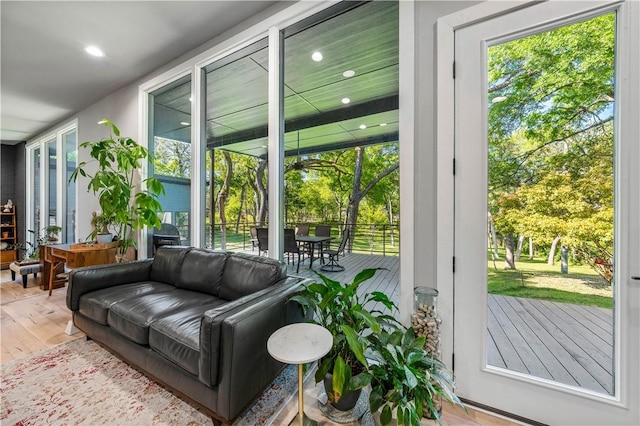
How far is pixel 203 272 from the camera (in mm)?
2373

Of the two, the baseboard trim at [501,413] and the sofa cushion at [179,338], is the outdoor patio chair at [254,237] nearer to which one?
the sofa cushion at [179,338]

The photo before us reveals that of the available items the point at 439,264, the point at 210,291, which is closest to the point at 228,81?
the point at 210,291

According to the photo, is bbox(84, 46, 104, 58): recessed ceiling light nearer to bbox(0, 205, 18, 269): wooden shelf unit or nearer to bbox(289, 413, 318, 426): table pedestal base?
bbox(289, 413, 318, 426): table pedestal base

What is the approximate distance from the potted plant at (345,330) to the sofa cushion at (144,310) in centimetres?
98

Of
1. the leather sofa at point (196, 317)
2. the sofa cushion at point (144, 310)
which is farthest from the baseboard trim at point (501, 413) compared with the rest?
the sofa cushion at point (144, 310)

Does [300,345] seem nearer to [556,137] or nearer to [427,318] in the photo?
[427,318]

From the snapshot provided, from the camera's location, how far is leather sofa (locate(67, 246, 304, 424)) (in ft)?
4.38

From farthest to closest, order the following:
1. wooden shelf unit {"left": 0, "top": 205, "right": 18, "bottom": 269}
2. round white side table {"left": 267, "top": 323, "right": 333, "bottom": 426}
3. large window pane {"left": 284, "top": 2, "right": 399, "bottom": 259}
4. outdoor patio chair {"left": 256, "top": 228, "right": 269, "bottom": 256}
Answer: wooden shelf unit {"left": 0, "top": 205, "right": 18, "bottom": 269}, outdoor patio chair {"left": 256, "top": 228, "right": 269, "bottom": 256}, large window pane {"left": 284, "top": 2, "right": 399, "bottom": 259}, round white side table {"left": 267, "top": 323, "right": 333, "bottom": 426}

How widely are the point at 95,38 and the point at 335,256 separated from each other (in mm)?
3621

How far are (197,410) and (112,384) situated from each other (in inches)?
28.7

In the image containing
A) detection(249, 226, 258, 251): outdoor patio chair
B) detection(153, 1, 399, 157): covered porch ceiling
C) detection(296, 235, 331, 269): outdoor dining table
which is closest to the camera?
detection(153, 1, 399, 157): covered porch ceiling

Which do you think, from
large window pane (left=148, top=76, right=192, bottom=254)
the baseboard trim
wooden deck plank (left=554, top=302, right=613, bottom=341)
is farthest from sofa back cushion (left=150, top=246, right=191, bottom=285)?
wooden deck plank (left=554, top=302, right=613, bottom=341)

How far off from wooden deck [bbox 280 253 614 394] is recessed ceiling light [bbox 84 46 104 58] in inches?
188

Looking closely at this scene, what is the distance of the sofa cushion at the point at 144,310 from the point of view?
1.76m
